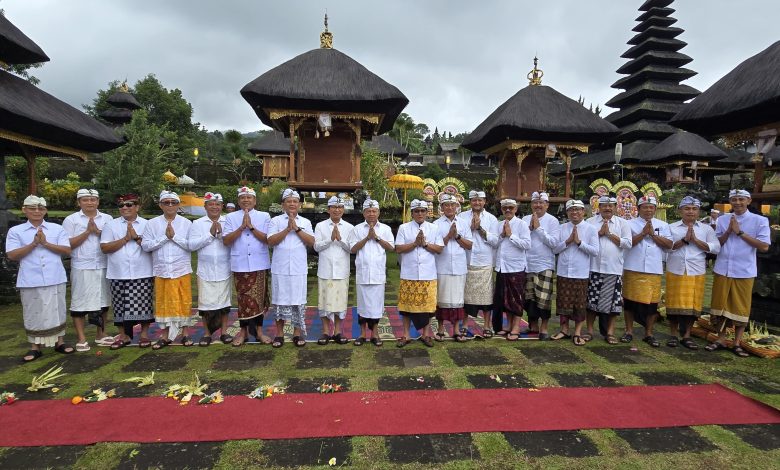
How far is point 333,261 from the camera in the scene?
15.5 ft

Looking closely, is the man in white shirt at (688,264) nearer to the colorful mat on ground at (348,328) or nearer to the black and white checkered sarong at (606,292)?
the black and white checkered sarong at (606,292)

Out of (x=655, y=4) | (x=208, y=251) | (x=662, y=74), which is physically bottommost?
(x=208, y=251)

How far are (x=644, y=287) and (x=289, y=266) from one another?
444 centimetres

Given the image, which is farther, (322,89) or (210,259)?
(322,89)

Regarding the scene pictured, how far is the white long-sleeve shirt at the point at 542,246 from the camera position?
4.95m

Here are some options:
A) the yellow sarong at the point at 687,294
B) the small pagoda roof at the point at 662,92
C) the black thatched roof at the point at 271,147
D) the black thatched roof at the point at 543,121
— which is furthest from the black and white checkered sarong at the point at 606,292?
the black thatched roof at the point at 271,147

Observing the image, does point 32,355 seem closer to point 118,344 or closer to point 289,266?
point 118,344

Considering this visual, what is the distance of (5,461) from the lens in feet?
8.38

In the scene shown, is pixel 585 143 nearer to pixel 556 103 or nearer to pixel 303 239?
pixel 556 103

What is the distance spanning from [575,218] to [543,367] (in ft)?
6.21

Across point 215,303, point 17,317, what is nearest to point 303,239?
point 215,303

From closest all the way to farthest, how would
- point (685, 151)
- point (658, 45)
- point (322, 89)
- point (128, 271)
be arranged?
point (128, 271), point (322, 89), point (685, 151), point (658, 45)

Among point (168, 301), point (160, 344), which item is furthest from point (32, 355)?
point (168, 301)

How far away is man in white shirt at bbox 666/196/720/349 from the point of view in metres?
4.83
